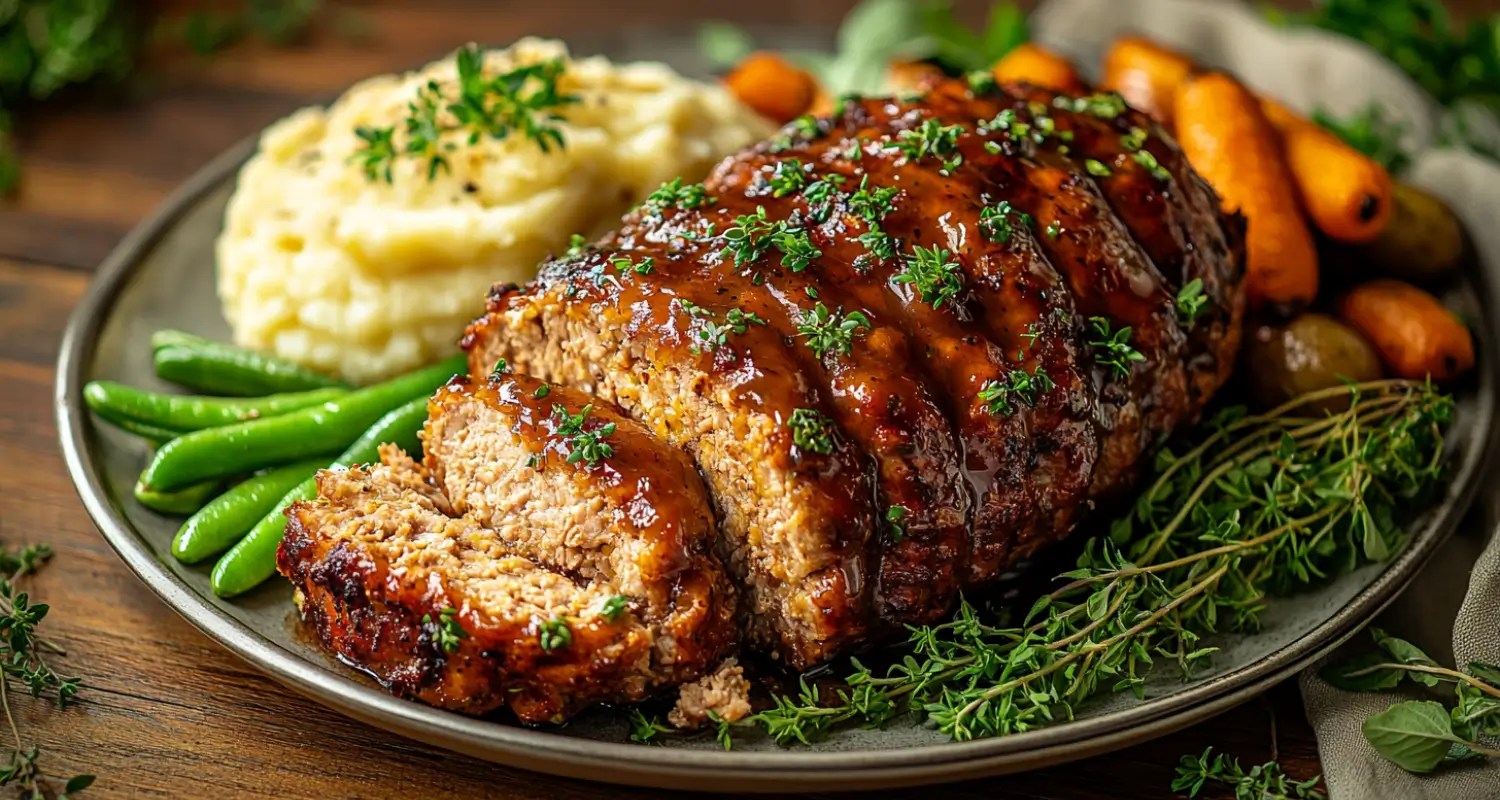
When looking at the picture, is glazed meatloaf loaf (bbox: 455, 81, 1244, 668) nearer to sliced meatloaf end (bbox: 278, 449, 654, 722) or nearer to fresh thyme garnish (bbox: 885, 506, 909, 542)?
fresh thyme garnish (bbox: 885, 506, 909, 542)

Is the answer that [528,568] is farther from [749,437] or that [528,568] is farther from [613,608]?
[749,437]

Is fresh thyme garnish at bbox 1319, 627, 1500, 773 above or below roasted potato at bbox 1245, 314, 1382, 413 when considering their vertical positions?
below

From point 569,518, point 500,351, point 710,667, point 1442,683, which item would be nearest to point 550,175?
point 500,351

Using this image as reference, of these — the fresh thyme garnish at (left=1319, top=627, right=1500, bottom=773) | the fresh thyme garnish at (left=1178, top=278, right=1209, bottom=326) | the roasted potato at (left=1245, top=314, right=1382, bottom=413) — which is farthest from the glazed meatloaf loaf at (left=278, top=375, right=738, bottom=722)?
the roasted potato at (left=1245, top=314, right=1382, bottom=413)

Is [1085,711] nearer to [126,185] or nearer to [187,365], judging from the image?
[187,365]

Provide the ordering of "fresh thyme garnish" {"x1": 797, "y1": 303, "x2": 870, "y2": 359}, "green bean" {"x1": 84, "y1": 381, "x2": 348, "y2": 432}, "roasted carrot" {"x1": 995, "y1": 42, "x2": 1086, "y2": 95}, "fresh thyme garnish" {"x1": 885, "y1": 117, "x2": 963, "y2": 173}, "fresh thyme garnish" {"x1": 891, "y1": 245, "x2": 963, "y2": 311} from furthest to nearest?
"roasted carrot" {"x1": 995, "y1": 42, "x2": 1086, "y2": 95}, "green bean" {"x1": 84, "y1": 381, "x2": 348, "y2": 432}, "fresh thyme garnish" {"x1": 885, "y1": 117, "x2": 963, "y2": 173}, "fresh thyme garnish" {"x1": 891, "y1": 245, "x2": 963, "y2": 311}, "fresh thyme garnish" {"x1": 797, "y1": 303, "x2": 870, "y2": 359}

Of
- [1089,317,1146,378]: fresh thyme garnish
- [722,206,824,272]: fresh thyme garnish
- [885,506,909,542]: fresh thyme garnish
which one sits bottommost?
[885,506,909,542]: fresh thyme garnish

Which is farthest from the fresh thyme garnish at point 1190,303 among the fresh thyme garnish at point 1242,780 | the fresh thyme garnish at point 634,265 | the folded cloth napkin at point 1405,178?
the fresh thyme garnish at point 634,265

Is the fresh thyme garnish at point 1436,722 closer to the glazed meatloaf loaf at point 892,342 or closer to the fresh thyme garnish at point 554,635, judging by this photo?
the glazed meatloaf loaf at point 892,342
